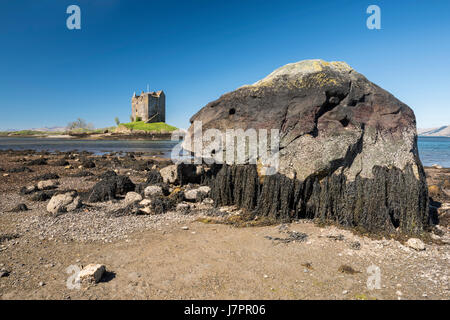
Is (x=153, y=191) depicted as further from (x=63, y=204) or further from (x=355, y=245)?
(x=355, y=245)

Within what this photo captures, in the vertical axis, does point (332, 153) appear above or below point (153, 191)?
above

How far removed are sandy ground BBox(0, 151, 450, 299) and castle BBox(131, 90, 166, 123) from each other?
94.7 meters

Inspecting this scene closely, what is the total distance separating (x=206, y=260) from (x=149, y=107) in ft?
325

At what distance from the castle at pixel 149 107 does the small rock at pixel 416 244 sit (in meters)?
97.9

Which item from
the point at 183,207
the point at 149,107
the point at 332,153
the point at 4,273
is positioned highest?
the point at 149,107

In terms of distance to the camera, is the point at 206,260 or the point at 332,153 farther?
the point at 332,153

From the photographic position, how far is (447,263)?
4.95 m

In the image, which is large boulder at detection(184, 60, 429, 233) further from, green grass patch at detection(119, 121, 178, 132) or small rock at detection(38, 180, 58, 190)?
green grass patch at detection(119, 121, 178, 132)

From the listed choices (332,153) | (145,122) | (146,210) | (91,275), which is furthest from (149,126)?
(91,275)

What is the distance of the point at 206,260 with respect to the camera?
507cm

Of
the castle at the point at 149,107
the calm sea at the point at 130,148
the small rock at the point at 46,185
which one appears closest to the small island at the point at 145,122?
the castle at the point at 149,107

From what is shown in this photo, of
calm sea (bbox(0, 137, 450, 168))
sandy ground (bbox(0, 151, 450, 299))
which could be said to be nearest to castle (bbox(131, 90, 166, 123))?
calm sea (bbox(0, 137, 450, 168))

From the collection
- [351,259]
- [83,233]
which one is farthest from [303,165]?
[83,233]
